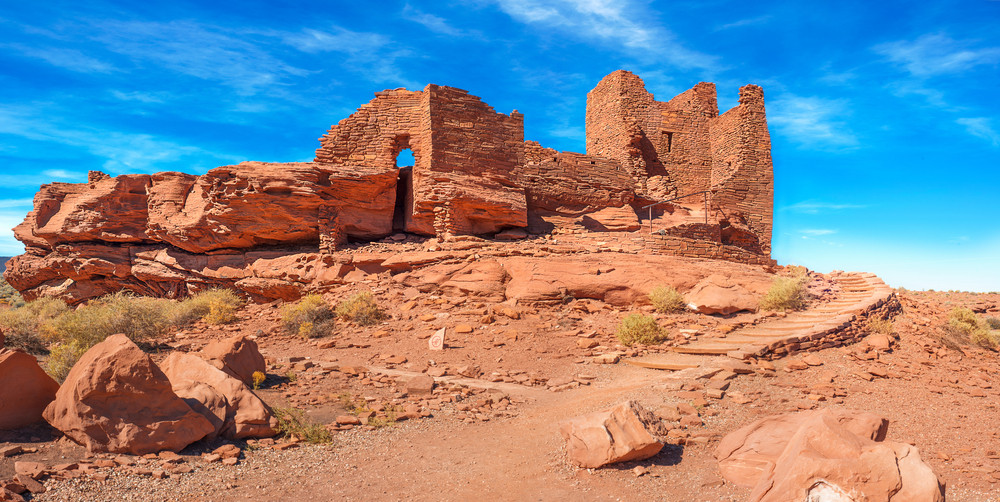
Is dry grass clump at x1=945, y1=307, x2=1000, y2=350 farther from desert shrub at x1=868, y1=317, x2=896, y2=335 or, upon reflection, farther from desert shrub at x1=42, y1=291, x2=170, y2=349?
desert shrub at x1=42, y1=291, x2=170, y2=349

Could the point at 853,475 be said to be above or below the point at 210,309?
below

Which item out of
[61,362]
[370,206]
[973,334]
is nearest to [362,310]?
[370,206]

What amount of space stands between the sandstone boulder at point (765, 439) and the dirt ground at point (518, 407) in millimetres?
171

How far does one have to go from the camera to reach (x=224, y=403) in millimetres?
5879

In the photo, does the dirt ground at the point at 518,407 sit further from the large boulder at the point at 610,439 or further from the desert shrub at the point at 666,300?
the desert shrub at the point at 666,300

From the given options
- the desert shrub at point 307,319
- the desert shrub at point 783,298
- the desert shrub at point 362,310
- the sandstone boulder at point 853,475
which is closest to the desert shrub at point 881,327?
the desert shrub at point 783,298

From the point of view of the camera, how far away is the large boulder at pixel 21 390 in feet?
17.3

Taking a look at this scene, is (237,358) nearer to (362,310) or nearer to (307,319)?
(362,310)

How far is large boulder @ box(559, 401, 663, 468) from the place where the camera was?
16.0 ft

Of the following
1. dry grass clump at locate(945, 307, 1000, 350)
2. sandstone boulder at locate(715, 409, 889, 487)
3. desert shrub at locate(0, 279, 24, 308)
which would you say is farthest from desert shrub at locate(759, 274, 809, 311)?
desert shrub at locate(0, 279, 24, 308)

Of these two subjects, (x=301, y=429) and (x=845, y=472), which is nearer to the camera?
(x=845, y=472)

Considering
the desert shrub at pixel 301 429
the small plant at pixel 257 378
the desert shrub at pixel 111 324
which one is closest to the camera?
the desert shrub at pixel 301 429

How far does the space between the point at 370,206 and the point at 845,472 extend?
15.4m

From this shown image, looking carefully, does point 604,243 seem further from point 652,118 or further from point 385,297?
point 652,118
